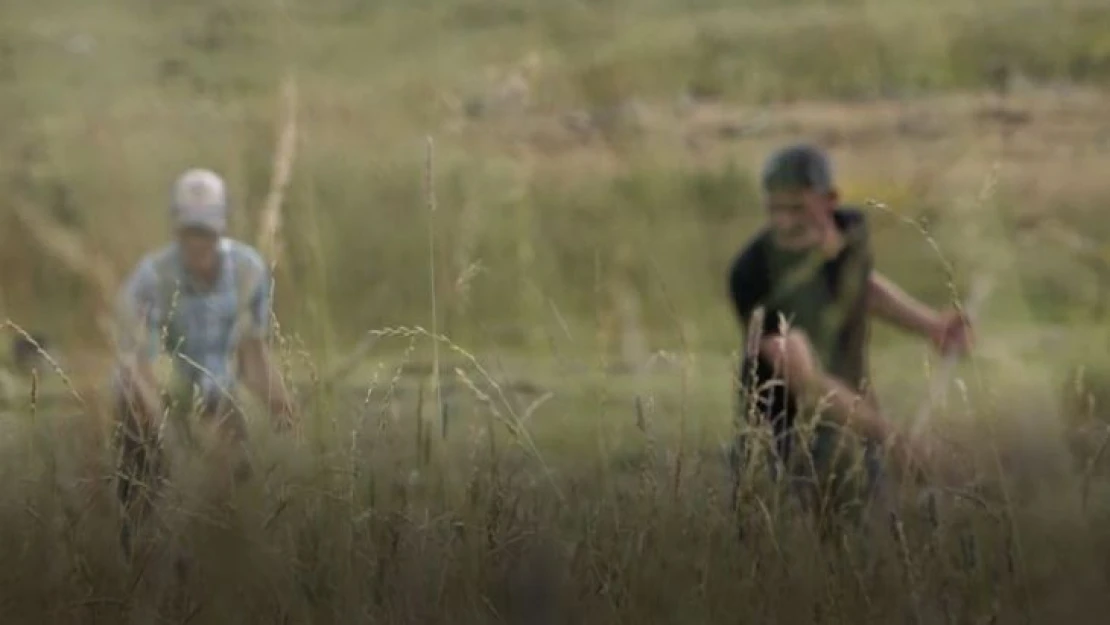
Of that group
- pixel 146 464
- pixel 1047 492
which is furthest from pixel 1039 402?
pixel 146 464

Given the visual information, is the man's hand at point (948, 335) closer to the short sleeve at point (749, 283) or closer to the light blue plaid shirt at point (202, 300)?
the short sleeve at point (749, 283)

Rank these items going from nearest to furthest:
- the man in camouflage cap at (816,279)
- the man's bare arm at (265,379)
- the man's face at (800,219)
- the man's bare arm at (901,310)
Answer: the man's bare arm at (265,379) < the man's bare arm at (901,310) < the man in camouflage cap at (816,279) < the man's face at (800,219)

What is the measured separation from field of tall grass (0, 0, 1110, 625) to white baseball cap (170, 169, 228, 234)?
0.18 metres

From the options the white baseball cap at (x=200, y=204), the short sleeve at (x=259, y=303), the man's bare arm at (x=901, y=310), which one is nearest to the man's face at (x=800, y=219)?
the man's bare arm at (x=901, y=310)

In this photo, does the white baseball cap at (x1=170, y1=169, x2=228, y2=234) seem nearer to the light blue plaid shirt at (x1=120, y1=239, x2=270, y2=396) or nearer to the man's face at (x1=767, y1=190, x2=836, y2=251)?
the light blue plaid shirt at (x1=120, y1=239, x2=270, y2=396)

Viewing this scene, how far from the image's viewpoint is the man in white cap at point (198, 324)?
2.06 m

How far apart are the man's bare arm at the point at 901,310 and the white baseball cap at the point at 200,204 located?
1081mm

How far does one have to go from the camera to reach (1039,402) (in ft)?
7.34

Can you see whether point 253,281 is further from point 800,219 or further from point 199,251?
point 800,219

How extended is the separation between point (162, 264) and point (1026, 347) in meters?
1.68

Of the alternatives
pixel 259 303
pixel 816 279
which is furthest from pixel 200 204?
pixel 816 279

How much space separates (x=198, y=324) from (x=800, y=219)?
96 centimetres

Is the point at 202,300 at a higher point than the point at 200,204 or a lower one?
lower

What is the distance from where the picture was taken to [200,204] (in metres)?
3.13
